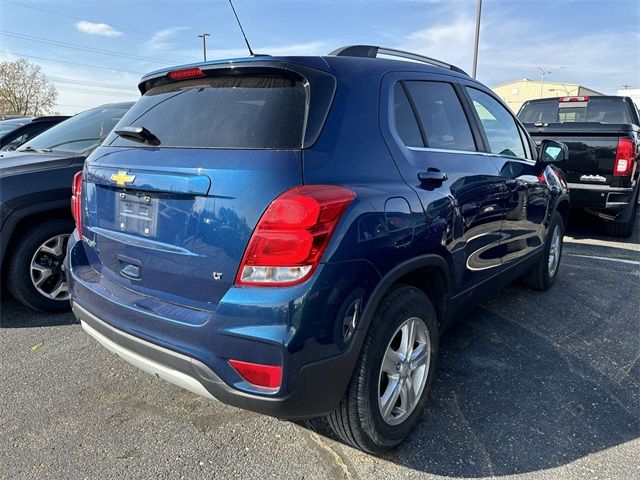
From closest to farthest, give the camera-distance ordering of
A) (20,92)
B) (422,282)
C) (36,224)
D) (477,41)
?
(422,282) < (36,224) < (477,41) < (20,92)

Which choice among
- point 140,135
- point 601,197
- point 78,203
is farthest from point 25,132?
point 601,197

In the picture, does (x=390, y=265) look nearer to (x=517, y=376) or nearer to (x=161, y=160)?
(x=161, y=160)

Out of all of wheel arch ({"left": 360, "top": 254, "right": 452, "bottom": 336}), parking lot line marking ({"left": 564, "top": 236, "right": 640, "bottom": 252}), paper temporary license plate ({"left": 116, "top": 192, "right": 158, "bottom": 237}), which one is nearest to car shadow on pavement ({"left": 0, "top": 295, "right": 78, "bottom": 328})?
paper temporary license plate ({"left": 116, "top": 192, "right": 158, "bottom": 237})

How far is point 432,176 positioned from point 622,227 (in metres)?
5.73

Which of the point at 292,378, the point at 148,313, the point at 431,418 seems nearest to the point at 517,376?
the point at 431,418

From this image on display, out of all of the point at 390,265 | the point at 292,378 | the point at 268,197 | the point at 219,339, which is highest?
the point at 268,197

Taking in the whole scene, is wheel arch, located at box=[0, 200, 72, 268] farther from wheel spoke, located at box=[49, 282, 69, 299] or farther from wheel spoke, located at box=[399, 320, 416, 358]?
wheel spoke, located at box=[399, 320, 416, 358]

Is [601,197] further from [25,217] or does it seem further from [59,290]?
[25,217]

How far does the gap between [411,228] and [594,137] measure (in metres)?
5.18

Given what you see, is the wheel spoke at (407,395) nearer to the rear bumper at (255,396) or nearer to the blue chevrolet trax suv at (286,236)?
the blue chevrolet trax suv at (286,236)

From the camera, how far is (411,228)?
224cm

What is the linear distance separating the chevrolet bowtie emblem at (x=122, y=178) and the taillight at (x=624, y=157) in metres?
6.02

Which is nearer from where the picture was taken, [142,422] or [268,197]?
[268,197]

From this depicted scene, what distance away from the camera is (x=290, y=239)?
5.88 ft
